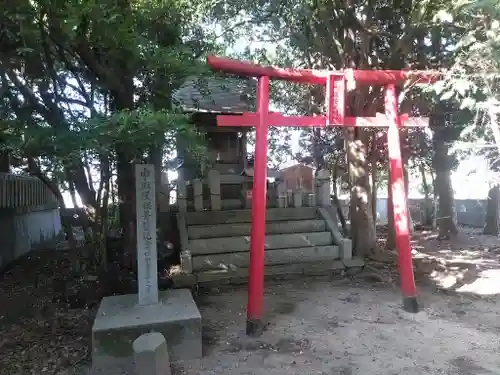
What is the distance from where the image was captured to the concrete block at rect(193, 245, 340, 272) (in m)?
7.86

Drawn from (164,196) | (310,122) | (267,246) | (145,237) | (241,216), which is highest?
(310,122)

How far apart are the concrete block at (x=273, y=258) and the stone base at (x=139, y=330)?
2.48m

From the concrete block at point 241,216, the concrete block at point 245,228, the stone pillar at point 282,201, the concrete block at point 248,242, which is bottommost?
the concrete block at point 248,242

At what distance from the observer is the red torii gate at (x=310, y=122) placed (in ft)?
19.5

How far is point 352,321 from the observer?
6.14 meters

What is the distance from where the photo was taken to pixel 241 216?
29.7 ft

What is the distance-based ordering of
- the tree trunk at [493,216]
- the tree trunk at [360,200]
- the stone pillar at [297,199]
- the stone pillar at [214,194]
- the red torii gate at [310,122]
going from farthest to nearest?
1. the tree trunk at [493,216]
2. the stone pillar at [297,199]
3. the tree trunk at [360,200]
4. the stone pillar at [214,194]
5. the red torii gate at [310,122]

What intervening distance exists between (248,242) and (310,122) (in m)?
2.98

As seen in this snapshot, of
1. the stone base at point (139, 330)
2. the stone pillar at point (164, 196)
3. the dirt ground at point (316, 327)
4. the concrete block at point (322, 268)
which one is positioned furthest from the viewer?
the stone pillar at point (164, 196)

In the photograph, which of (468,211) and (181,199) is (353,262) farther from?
(468,211)

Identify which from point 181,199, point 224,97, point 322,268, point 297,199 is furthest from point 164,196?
point 322,268

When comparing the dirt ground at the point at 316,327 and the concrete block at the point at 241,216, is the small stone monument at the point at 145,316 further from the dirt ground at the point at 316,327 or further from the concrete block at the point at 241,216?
the concrete block at the point at 241,216

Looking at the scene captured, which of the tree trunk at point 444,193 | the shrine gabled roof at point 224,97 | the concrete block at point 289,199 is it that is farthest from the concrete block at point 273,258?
the tree trunk at point 444,193

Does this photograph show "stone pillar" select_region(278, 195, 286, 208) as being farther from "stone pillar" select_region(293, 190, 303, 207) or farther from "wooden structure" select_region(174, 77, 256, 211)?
"wooden structure" select_region(174, 77, 256, 211)
